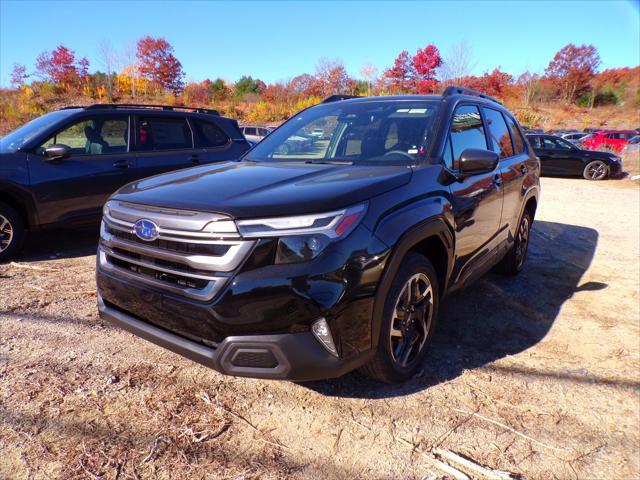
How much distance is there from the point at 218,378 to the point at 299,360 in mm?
920

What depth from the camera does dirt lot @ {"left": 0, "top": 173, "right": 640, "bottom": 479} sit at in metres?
2.10

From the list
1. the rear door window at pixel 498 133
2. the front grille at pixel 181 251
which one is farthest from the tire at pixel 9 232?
the rear door window at pixel 498 133

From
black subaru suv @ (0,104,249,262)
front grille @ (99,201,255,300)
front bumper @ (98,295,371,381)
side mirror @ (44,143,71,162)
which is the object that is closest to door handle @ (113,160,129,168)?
black subaru suv @ (0,104,249,262)

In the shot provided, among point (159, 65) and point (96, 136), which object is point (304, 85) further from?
point (96, 136)

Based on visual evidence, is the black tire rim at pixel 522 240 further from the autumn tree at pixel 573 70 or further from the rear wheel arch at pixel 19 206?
the autumn tree at pixel 573 70

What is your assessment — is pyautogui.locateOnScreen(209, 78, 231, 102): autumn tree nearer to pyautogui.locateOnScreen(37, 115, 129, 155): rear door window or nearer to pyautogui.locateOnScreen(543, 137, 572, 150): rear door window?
pyautogui.locateOnScreen(543, 137, 572, 150): rear door window

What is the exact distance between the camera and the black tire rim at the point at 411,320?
2562 millimetres

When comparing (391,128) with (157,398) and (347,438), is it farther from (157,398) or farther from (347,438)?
(157,398)

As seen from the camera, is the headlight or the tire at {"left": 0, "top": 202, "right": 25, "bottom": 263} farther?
the tire at {"left": 0, "top": 202, "right": 25, "bottom": 263}

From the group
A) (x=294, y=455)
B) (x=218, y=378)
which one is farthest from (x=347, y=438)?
(x=218, y=378)

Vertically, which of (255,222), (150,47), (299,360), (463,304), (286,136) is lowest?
(463,304)

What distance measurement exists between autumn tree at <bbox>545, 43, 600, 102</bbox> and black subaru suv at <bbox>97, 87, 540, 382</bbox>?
58.1 meters

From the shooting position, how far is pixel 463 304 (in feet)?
13.5

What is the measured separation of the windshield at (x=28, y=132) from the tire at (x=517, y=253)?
525 centimetres
